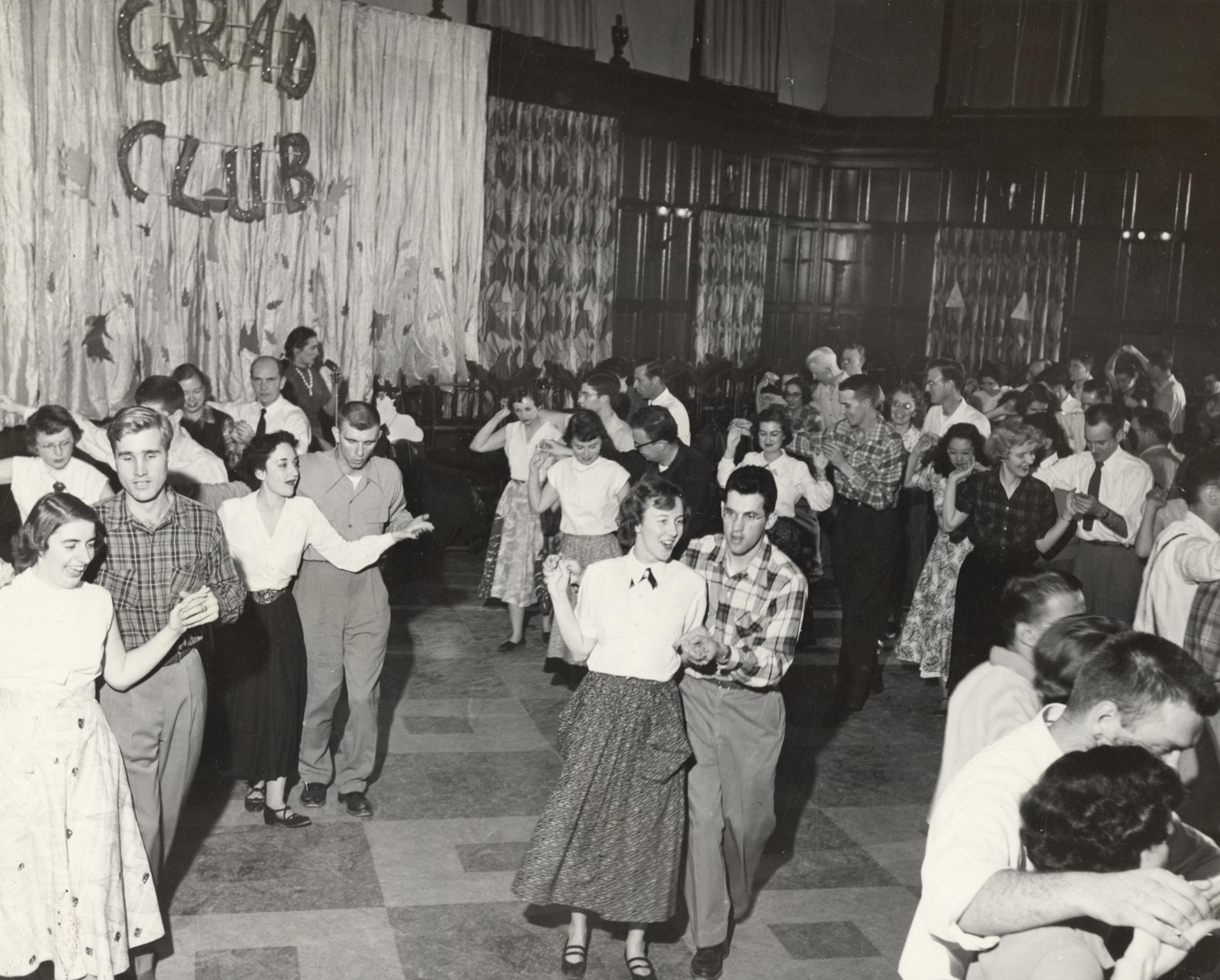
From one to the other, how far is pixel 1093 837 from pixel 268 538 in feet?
11.5

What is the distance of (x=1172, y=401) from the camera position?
36.0 ft

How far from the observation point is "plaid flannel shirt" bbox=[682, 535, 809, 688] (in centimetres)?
414

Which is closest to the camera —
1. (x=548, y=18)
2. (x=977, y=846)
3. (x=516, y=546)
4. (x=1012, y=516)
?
(x=977, y=846)

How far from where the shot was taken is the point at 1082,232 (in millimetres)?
15719

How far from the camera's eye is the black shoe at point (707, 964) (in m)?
4.21

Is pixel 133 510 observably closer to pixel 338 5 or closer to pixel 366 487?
pixel 366 487

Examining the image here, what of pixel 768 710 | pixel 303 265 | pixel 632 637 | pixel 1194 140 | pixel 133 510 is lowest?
pixel 768 710

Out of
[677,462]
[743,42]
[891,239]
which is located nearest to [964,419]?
[677,462]

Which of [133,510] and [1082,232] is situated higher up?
[1082,232]

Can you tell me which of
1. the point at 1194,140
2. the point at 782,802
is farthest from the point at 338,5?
the point at 1194,140

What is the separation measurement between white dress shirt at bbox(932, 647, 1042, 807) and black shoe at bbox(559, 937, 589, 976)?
1.39m

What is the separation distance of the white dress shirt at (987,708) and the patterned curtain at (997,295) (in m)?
13.3

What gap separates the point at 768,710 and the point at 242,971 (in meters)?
1.79

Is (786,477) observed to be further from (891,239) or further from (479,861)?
(891,239)
